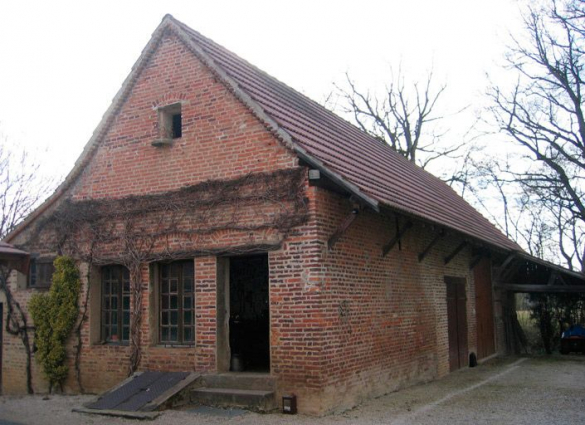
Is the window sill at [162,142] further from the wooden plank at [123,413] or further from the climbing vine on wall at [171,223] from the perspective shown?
the wooden plank at [123,413]

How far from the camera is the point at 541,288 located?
20.0 metres

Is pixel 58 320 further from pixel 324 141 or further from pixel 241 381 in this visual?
pixel 324 141

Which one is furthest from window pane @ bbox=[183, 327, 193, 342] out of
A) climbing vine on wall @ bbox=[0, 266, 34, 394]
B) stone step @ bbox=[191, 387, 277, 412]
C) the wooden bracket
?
climbing vine on wall @ bbox=[0, 266, 34, 394]

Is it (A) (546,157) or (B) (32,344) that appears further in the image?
(A) (546,157)

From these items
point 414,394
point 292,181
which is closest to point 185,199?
point 292,181

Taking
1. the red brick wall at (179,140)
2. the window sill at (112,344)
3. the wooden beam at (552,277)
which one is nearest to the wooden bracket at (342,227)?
the red brick wall at (179,140)

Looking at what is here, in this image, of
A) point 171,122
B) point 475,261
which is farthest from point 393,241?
point 475,261

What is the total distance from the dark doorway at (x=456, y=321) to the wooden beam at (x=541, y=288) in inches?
170

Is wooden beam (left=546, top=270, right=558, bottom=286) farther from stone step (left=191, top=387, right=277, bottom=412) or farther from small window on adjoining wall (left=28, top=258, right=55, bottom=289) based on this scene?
small window on adjoining wall (left=28, top=258, right=55, bottom=289)

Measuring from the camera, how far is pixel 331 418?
9.26 metres

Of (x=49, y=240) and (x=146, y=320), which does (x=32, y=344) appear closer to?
(x=49, y=240)

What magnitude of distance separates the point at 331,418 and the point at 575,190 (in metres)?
18.8

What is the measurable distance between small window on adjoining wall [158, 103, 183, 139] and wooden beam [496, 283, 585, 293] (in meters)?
12.9

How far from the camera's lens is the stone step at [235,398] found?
375 inches
